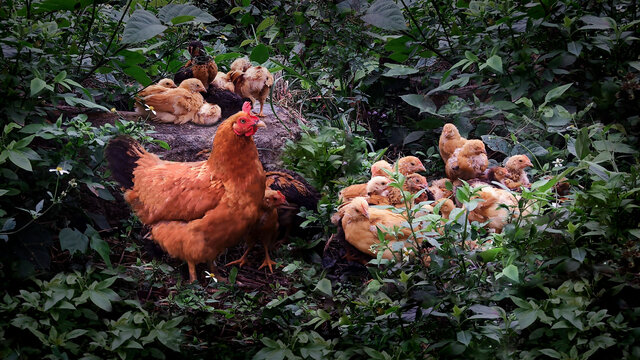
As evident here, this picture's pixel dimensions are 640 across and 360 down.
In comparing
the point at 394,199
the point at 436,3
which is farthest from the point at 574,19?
the point at 394,199

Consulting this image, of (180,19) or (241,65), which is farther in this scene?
(241,65)

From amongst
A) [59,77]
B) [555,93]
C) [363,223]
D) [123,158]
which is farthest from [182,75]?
[555,93]

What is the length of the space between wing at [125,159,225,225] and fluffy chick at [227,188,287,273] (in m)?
0.25

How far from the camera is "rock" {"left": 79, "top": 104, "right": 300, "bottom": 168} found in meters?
3.10

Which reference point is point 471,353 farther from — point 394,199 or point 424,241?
point 394,199

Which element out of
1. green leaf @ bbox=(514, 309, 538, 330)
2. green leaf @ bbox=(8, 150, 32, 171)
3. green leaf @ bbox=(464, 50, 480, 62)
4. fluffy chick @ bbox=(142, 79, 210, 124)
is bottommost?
green leaf @ bbox=(514, 309, 538, 330)

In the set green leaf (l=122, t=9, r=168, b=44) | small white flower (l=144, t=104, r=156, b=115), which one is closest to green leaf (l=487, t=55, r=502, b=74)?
green leaf (l=122, t=9, r=168, b=44)

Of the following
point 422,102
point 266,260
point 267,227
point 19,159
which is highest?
point 19,159

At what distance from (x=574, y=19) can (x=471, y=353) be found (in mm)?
2131

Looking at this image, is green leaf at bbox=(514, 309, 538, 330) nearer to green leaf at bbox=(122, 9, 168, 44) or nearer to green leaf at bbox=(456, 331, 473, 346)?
green leaf at bbox=(456, 331, 473, 346)

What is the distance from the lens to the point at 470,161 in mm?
3115

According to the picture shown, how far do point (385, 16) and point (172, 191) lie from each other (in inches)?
54.5

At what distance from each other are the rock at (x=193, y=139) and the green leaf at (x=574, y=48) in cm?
160

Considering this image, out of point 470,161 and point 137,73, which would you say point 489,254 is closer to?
point 470,161
